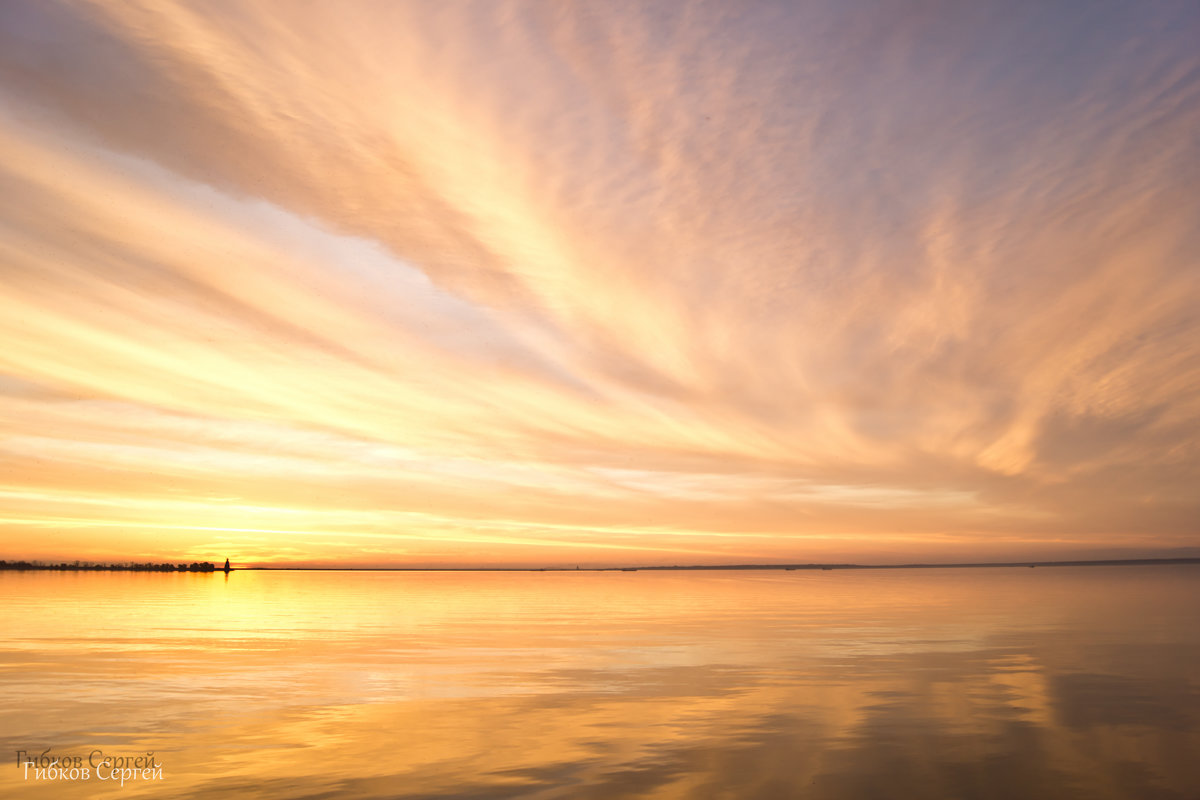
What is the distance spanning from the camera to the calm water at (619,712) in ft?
54.7

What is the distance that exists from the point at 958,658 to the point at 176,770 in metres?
29.7

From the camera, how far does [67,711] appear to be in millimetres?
23328

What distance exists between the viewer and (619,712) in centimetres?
2359

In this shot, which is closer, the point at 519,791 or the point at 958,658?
the point at 519,791

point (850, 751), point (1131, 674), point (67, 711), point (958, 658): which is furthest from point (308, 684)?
point (1131, 674)

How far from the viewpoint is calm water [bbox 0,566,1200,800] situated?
1669 centimetres

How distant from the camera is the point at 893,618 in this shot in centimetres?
5766

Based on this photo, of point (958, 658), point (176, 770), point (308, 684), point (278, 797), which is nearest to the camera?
point (278, 797)

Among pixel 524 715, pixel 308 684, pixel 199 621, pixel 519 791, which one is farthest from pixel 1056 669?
pixel 199 621

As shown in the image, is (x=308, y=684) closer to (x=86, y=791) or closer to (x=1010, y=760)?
(x=86, y=791)

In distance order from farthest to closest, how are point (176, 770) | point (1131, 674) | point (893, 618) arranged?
point (893, 618)
point (1131, 674)
point (176, 770)

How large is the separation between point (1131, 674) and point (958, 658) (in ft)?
20.8

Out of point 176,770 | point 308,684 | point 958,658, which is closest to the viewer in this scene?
point 176,770

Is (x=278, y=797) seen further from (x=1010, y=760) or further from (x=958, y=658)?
(x=958, y=658)
